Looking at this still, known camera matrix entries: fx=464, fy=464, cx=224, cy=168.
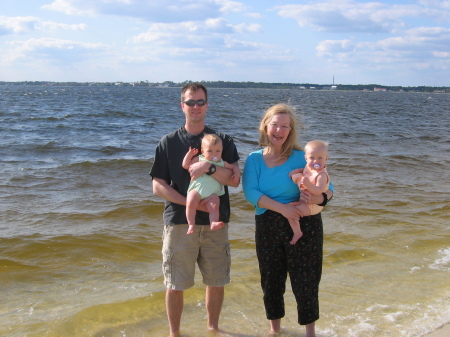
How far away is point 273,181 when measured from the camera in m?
3.64

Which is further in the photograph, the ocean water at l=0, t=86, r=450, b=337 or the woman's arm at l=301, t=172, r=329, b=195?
the ocean water at l=0, t=86, r=450, b=337

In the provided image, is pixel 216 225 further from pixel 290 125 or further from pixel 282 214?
pixel 290 125

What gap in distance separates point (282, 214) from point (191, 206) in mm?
708

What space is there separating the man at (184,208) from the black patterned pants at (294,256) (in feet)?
1.24

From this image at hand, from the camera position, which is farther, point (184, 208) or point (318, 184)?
point (184, 208)

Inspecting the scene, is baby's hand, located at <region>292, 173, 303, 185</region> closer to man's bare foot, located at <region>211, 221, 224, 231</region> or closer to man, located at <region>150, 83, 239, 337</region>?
man, located at <region>150, 83, 239, 337</region>

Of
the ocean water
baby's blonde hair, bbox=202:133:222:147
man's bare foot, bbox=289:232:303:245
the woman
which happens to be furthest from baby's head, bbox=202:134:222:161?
the ocean water

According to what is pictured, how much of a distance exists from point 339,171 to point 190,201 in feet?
32.7

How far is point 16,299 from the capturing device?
5.18m

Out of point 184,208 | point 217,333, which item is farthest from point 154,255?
point 184,208

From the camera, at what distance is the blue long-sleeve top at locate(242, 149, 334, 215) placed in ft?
11.9

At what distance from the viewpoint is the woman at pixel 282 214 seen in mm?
3562

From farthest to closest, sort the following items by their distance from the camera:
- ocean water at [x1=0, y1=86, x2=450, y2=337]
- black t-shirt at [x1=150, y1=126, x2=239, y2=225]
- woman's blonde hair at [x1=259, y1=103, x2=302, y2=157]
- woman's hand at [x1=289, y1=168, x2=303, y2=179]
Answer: ocean water at [x1=0, y1=86, x2=450, y2=337], black t-shirt at [x1=150, y1=126, x2=239, y2=225], woman's blonde hair at [x1=259, y1=103, x2=302, y2=157], woman's hand at [x1=289, y1=168, x2=303, y2=179]

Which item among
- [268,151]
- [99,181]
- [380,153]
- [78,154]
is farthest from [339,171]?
[268,151]
